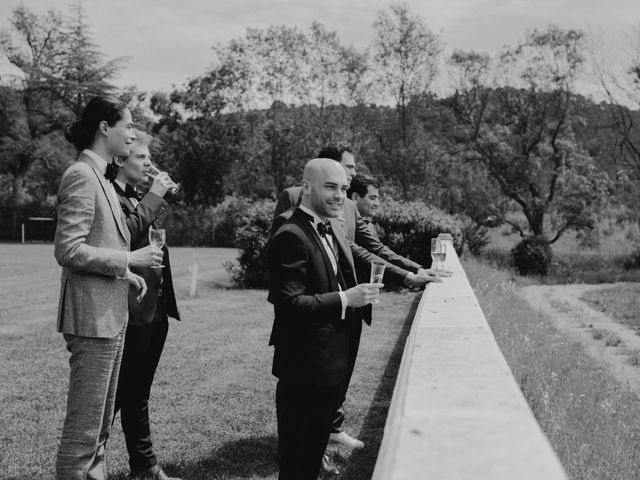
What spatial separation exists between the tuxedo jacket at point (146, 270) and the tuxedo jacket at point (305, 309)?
85 cm

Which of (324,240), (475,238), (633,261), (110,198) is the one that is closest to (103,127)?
(110,198)

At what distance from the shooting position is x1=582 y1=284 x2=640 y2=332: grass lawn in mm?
16188

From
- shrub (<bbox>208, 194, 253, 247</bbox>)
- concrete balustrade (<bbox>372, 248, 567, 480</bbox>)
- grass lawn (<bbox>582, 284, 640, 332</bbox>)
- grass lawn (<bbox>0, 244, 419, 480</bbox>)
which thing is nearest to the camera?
concrete balustrade (<bbox>372, 248, 567, 480</bbox>)

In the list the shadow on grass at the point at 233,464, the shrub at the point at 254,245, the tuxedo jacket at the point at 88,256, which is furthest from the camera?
the shrub at the point at 254,245

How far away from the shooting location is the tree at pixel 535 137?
107 feet

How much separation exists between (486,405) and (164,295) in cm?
314

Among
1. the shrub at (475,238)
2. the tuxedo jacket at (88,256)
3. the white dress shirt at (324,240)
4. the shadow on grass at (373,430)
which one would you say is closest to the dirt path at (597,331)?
the shadow on grass at (373,430)

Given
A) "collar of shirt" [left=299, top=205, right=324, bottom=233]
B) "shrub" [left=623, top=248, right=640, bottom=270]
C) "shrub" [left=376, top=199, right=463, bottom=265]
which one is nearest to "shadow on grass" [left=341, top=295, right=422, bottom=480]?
"collar of shirt" [left=299, top=205, right=324, bottom=233]

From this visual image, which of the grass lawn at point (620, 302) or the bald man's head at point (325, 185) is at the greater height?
the bald man's head at point (325, 185)

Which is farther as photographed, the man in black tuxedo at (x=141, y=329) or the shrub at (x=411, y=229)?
the shrub at (x=411, y=229)

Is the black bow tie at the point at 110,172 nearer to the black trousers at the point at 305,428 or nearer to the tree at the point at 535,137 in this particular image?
the black trousers at the point at 305,428

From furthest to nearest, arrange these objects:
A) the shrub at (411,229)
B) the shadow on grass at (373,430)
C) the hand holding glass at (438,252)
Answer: the shrub at (411,229)
the hand holding glass at (438,252)
the shadow on grass at (373,430)

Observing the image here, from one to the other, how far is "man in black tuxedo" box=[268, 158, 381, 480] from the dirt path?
607 cm

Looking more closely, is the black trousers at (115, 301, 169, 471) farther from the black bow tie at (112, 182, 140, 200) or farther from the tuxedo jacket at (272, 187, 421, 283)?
the tuxedo jacket at (272, 187, 421, 283)
